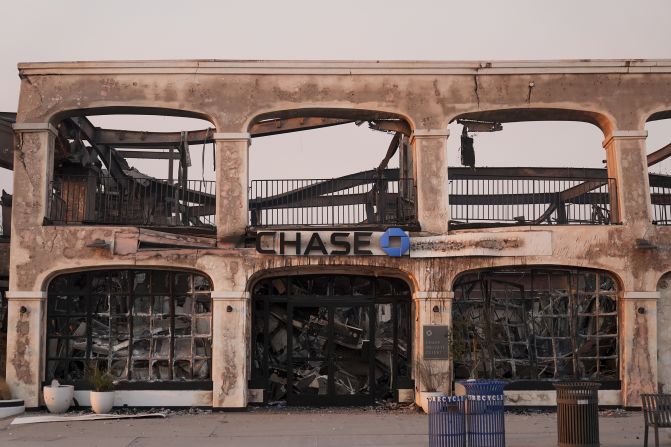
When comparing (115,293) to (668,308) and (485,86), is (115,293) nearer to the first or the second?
(485,86)

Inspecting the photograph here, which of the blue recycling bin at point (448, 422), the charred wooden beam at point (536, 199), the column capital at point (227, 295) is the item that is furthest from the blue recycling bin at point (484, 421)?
the charred wooden beam at point (536, 199)

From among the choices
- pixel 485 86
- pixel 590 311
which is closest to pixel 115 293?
pixel 485 86

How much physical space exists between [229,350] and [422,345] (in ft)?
13.3

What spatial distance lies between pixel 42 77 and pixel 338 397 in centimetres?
952

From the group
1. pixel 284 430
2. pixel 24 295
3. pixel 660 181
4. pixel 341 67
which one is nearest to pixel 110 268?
pixel 24 295

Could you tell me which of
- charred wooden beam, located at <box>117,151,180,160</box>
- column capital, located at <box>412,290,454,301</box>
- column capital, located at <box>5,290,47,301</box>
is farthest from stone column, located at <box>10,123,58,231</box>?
column capital, located at <box>412,290,454,301</box>

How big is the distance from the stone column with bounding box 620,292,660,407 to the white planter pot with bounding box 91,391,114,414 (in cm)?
1080

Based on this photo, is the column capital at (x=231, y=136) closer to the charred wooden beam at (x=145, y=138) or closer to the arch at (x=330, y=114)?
the arch at (x=330, y=114)

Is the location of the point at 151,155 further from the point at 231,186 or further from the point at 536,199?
the point at 536,199

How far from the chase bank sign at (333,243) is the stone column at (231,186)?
70cm

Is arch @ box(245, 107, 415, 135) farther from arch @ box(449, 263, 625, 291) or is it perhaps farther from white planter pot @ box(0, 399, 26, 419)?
white planter pot @ box(0, 399, 26, 419)

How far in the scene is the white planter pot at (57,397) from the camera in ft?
55.7

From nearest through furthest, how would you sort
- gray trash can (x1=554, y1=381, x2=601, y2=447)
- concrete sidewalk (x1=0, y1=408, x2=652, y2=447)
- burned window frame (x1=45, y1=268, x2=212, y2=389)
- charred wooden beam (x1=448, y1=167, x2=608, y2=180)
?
gray trash can (x1=554, y1=381, x2=601, y2=447), concrete sidewalk (x1=0, y1=408, x2=652, y2=447), burned window frame (x1=45, y1=268, x2=212, y2=389), charred wooden beam (x1=448, y1=167, x2=608, y2=180)

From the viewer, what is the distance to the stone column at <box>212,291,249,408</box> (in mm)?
17250
